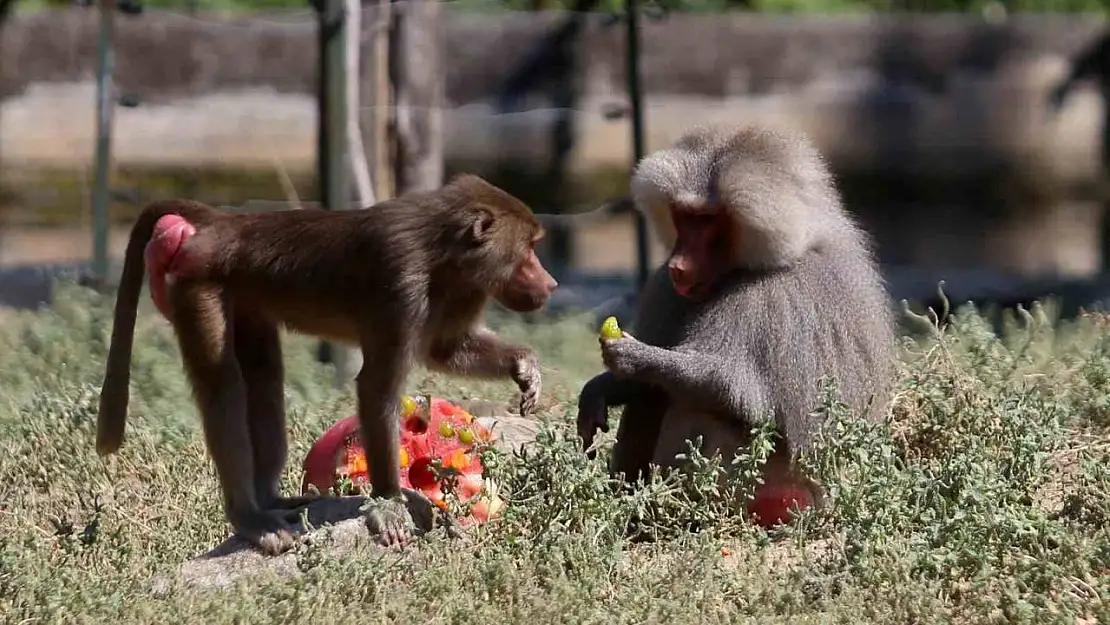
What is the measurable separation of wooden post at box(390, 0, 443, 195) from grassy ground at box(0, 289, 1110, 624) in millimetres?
2758

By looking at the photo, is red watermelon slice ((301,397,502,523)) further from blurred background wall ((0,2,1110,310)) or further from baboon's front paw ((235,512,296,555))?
blurred background wall ((0,2,1110,310))

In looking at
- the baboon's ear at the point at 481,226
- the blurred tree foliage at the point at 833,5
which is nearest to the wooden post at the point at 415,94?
the baboon's ear at the point at 481,226

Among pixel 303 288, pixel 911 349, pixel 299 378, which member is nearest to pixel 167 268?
pixel 303 288

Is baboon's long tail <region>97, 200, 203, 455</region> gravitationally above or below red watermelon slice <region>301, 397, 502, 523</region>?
above

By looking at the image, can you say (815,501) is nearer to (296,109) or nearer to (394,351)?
(394,351)

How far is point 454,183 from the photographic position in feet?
18.1

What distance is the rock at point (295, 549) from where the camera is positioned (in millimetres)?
4930

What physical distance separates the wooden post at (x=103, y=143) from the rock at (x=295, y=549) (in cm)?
490

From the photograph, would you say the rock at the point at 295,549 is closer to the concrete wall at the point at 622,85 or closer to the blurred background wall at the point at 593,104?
the blurred background wall at the point at 593,104

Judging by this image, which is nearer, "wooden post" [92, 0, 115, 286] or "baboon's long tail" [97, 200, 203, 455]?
"baboon's long tail" [97, 200, 203, 455]

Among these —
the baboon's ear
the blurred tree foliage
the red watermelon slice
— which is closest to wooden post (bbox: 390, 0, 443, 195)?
the red watermelon slice

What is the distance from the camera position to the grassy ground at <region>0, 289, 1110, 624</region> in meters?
4.72

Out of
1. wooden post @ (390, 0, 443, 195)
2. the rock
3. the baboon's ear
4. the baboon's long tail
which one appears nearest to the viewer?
the rock

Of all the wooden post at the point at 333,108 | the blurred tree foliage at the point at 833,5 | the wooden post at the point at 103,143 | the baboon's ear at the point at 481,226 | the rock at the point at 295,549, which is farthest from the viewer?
the blurred tree foliage at the point at 833,5
